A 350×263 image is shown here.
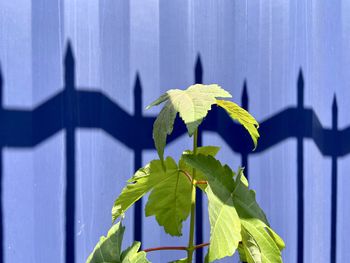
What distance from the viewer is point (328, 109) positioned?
212 cm

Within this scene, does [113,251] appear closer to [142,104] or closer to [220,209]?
[220,209]

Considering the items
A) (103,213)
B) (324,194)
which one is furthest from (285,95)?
(103,213)

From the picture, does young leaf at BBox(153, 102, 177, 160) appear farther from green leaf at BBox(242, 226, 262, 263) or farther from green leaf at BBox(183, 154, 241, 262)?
green leaf at BBox(242, 226, 262, 263)

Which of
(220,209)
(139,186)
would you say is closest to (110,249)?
(139,186)

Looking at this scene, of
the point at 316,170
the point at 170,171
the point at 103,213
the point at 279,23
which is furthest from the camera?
the point at 316,170

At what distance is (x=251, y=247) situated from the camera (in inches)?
43.1

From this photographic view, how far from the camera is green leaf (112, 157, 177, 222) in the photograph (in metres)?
1.18

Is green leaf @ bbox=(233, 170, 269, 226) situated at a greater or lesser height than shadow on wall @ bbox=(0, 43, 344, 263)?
lesser

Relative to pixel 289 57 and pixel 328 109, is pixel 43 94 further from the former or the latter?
pixel 328 109

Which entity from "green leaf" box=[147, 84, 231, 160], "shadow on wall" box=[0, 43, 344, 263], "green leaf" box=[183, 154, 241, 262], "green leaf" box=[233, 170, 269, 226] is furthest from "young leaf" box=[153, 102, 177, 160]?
"shadow on wall" box=[0, 43, 344, 263]

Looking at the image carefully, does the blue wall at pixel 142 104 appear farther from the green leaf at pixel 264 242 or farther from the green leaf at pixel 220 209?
the green leaf at pixel 264 242

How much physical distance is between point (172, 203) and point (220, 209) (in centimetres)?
31

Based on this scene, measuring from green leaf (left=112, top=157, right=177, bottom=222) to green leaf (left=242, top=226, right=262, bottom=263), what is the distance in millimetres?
254

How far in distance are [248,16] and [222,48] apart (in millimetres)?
184
